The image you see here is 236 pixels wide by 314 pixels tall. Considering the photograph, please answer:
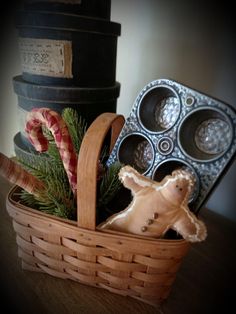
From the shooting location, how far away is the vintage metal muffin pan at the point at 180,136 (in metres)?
0.37

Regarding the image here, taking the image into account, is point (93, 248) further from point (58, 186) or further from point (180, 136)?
point (180, 136)

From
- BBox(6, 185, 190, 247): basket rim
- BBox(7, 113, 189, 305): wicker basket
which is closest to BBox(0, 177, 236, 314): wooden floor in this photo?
BBox(7, 113, 189, 305): wicker basket

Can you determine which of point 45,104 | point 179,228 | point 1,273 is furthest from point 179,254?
point 45,104

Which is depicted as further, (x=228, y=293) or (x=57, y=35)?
(x=57, y=35)

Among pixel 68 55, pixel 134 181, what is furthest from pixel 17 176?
pixel 68 55

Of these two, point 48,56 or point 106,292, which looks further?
point 48,56

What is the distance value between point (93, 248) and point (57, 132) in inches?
6.4

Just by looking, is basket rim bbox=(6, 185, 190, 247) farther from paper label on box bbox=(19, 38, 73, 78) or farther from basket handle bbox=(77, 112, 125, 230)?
paper label on box bbox=(19, 38, 73, 78)

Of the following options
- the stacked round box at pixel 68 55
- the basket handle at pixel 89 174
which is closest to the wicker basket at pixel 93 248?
the basket handle at pixel 89 174

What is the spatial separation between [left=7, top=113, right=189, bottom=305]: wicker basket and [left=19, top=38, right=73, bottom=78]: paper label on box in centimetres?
23

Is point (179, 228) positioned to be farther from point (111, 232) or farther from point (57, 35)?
point (57, 35)

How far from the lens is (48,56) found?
525 mm

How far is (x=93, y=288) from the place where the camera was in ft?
1.30

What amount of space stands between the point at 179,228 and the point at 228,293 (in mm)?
178
